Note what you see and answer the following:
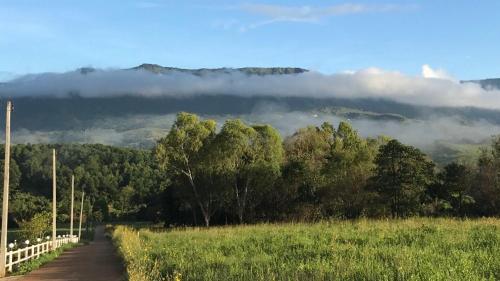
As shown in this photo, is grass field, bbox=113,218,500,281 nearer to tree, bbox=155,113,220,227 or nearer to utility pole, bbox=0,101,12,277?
utility pole, bbox=0,101,12,277

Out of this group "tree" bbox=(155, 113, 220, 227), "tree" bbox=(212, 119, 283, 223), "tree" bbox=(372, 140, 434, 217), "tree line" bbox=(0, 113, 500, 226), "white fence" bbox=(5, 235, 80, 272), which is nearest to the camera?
"white fence" bbox=(5, 235, 80, 272)

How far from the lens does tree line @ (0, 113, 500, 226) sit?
2008 inches

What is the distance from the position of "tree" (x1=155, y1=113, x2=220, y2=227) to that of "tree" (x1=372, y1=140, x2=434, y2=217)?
18060mm

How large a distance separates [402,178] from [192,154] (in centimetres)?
2217

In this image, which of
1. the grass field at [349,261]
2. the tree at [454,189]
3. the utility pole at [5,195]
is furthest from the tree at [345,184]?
the grass field at [349,261]

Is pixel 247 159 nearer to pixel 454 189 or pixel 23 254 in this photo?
pixel 454 189

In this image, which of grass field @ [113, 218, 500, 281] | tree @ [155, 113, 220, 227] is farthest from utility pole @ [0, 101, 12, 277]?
tree @ [155, 113, 220, 227]

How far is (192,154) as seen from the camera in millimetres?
60438

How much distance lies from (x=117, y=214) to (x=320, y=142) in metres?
99.8

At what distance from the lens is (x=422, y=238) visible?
17.2 meters

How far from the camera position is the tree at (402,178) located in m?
49.7

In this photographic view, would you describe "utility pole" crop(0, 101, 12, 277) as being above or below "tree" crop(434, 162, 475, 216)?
above

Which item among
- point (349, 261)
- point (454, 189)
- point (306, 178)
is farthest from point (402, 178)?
point (349, 261)

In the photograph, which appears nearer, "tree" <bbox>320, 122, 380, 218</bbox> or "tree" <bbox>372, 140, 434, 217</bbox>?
"tree" <bbox>372, 140, 434, 217</bbox>
